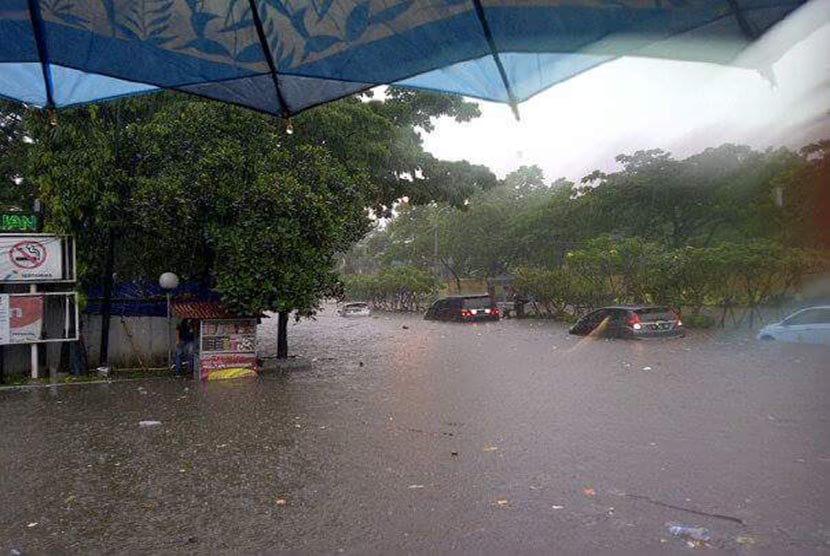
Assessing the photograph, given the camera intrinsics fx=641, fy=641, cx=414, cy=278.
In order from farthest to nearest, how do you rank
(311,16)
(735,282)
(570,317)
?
(570,317)
(735,282)
(311,16)

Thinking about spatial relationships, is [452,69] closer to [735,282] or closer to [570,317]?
[735,282]

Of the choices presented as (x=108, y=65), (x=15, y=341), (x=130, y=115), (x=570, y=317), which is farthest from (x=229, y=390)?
(x=570, y=317)

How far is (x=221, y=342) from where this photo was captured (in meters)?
15.5

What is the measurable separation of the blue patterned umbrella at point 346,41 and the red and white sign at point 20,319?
13842 millimetres

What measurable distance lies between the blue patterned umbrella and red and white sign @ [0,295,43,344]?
45.4 feet

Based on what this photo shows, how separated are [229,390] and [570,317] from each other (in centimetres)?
2416

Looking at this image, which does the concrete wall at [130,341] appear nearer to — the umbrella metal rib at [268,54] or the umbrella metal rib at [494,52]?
the umbrella metal rib at [268,54]

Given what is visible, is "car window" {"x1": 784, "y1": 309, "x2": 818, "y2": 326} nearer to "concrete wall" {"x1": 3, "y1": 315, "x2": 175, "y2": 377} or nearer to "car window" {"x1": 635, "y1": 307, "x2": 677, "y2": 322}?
"car window" {"x1": 635, "y1": 307, "x2": 677, "y2": 322}

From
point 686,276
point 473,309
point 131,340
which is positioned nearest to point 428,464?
point 131,340

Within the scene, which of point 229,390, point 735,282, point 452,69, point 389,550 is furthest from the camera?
point 735,282

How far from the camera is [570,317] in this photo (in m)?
34.3

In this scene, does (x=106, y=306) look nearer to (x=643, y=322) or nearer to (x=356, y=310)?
(x=643, y=322)

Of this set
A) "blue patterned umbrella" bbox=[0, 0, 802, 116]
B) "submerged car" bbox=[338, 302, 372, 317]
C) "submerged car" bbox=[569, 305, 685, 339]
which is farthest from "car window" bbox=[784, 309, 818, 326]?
"submerged car" bbox=[338, 302, 372, 317]

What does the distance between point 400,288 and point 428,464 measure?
159 feet
